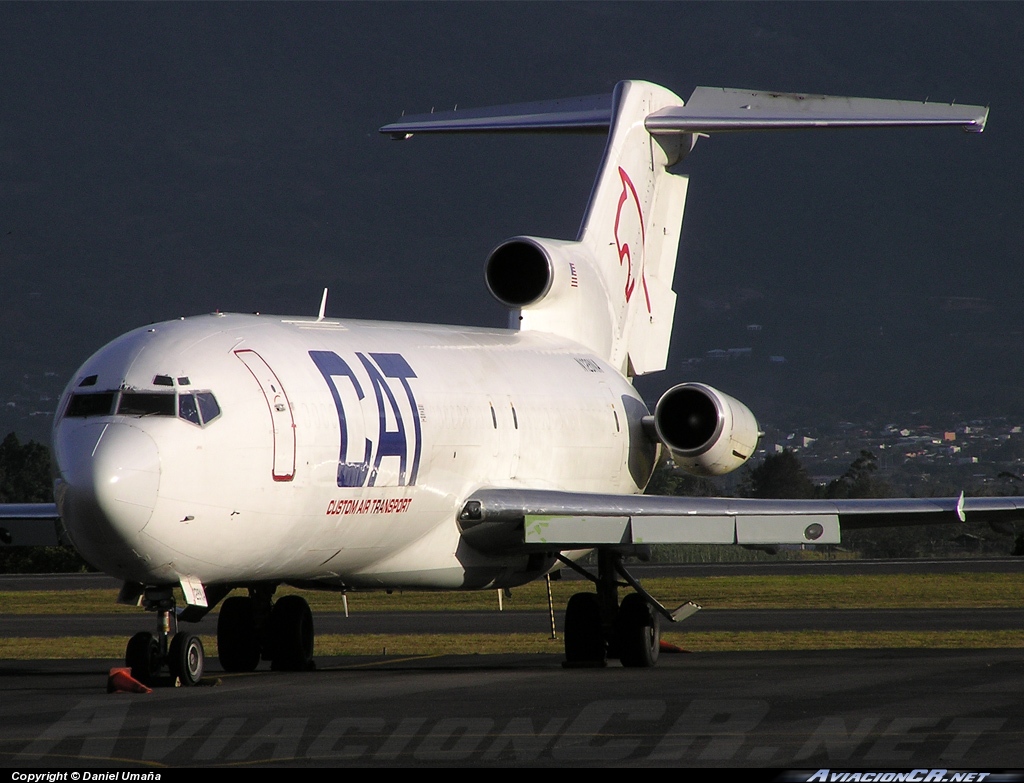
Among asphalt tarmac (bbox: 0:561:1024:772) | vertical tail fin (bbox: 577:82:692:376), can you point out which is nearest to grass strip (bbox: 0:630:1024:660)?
asphalt tarmac (bbox: 0:561:1024:772)

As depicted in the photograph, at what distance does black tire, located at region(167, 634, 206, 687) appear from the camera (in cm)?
1691

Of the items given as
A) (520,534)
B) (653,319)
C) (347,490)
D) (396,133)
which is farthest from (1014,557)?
(347,490)

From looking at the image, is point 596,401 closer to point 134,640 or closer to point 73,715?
point 134,640

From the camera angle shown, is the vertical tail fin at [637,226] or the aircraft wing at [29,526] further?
the vertical tail fin at [637,226]

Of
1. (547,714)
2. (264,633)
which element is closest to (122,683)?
(264,633)

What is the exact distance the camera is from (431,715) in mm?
14359

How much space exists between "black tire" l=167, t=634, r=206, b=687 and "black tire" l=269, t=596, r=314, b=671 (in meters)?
3.40

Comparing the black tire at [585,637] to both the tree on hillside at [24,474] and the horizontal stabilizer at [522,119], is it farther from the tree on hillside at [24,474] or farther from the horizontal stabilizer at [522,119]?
the tree on hillside at [24,474]

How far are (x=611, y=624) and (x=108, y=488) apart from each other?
8090 mm

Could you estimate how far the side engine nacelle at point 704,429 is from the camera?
78.2 ft

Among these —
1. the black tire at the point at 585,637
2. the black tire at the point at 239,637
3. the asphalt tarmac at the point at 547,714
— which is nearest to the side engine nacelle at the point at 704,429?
the asphalt tarmac at the point at 547,714

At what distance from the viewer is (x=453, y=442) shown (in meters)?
20.8

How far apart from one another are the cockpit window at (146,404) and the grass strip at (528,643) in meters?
8.31
